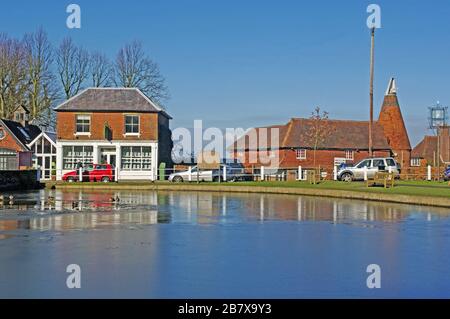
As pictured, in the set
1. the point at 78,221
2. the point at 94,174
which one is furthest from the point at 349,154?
the point at 78,221

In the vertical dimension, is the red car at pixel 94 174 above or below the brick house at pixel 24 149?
below

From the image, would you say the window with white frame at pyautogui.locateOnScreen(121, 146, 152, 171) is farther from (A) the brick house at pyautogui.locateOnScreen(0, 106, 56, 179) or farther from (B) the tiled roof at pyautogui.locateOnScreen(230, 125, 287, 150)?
(B) the tiled roof at pyautogui.locateOnScreen(230, 125, 287, 150)

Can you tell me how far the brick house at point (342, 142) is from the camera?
6600cm

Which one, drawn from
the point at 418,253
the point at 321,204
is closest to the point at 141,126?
the point at 321,204

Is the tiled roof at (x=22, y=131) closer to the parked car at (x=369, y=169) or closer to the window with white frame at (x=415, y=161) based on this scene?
the parked car at (x=369, y=169)

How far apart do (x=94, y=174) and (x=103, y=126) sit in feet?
18.5

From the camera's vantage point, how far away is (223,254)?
Answer: 12102mm

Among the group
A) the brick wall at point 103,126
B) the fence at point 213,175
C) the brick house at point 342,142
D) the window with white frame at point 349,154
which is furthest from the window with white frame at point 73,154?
the window with white frame at point 349,154

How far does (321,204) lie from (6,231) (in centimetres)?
1463

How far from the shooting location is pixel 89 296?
8570 mm

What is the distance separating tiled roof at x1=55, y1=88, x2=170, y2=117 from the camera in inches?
1964

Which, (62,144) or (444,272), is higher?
(62,144)

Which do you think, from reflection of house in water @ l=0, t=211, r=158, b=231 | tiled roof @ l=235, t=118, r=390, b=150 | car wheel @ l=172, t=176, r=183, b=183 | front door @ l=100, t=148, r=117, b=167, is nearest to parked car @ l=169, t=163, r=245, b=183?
car wheel @ l=172, t=176, r=183, b=183

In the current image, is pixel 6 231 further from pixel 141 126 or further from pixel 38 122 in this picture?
pixel 38 122
